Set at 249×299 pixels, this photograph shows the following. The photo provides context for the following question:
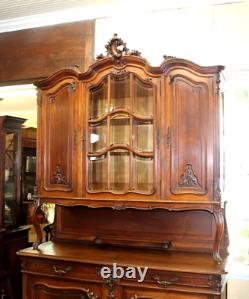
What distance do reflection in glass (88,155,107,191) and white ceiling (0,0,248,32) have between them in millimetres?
1201

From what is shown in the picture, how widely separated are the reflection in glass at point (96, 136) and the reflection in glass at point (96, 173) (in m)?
0.07

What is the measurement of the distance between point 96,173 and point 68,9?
1.38 metres

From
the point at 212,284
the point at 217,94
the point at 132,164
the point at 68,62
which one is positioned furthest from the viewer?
the point at 68,62

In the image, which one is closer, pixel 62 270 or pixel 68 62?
pixel 62 270

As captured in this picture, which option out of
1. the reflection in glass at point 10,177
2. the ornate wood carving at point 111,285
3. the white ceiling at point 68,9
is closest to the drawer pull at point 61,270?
the ornate wood carving at point 111,285

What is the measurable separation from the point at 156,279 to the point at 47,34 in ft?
6.99

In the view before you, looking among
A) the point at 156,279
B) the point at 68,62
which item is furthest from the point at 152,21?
the point at 156,279

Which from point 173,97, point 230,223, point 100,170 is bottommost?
point 230,223

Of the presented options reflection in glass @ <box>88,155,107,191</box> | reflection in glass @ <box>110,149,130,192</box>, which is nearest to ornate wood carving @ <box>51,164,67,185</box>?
reflection in glass @ <box>88,155,107,191</box>

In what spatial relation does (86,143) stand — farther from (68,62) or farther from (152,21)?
(152,21)

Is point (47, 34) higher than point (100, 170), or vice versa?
point (47, 34)

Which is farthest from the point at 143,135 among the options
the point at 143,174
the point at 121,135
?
the point at 143,174

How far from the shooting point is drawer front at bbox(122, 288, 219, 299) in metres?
2.06

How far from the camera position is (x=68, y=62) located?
9.73 feet
